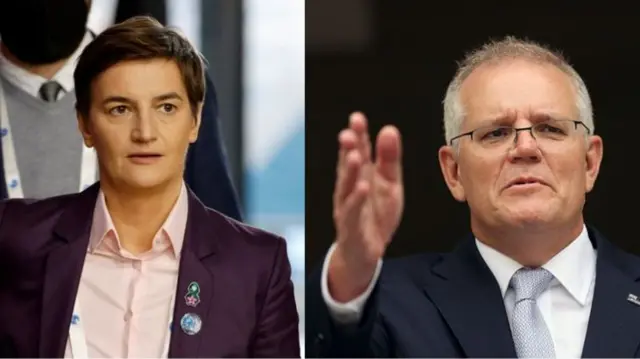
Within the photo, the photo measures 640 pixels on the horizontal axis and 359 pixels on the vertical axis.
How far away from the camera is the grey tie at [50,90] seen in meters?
2.49

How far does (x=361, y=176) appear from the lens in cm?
192

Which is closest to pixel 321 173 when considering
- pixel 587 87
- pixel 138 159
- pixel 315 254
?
pixel 315 254

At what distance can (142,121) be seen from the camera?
2.28m

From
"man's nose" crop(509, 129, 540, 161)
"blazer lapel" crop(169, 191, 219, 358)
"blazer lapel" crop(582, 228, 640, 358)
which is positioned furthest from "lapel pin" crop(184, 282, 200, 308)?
"blazer lapel" crop(582, 228, 640, 358)

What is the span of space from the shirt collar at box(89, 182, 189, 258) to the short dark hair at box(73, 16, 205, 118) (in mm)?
229

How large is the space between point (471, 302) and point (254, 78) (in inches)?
30.9

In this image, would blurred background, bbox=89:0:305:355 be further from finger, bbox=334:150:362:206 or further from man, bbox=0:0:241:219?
finger, bbox=334:150:362:206

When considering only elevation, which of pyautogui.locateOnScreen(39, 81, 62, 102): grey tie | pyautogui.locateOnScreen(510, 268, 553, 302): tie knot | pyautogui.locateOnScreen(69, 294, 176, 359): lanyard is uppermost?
pyautogui.locateOnScreen(39, 81, 62, 102): grey tie

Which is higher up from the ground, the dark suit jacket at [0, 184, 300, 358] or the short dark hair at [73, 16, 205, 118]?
the short dark hair at [73, 16, 205, 118]

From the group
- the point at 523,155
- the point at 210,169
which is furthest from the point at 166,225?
the point at 523,155

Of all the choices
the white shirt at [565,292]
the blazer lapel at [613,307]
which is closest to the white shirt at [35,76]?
the white shirt at [565,292]

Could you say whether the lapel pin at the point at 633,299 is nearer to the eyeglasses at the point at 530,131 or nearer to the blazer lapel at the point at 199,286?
the eyeglasses at the point at 530,131

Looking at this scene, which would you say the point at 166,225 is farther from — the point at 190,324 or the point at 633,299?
the point at 633,299

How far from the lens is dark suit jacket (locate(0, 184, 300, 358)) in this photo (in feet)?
7.39
